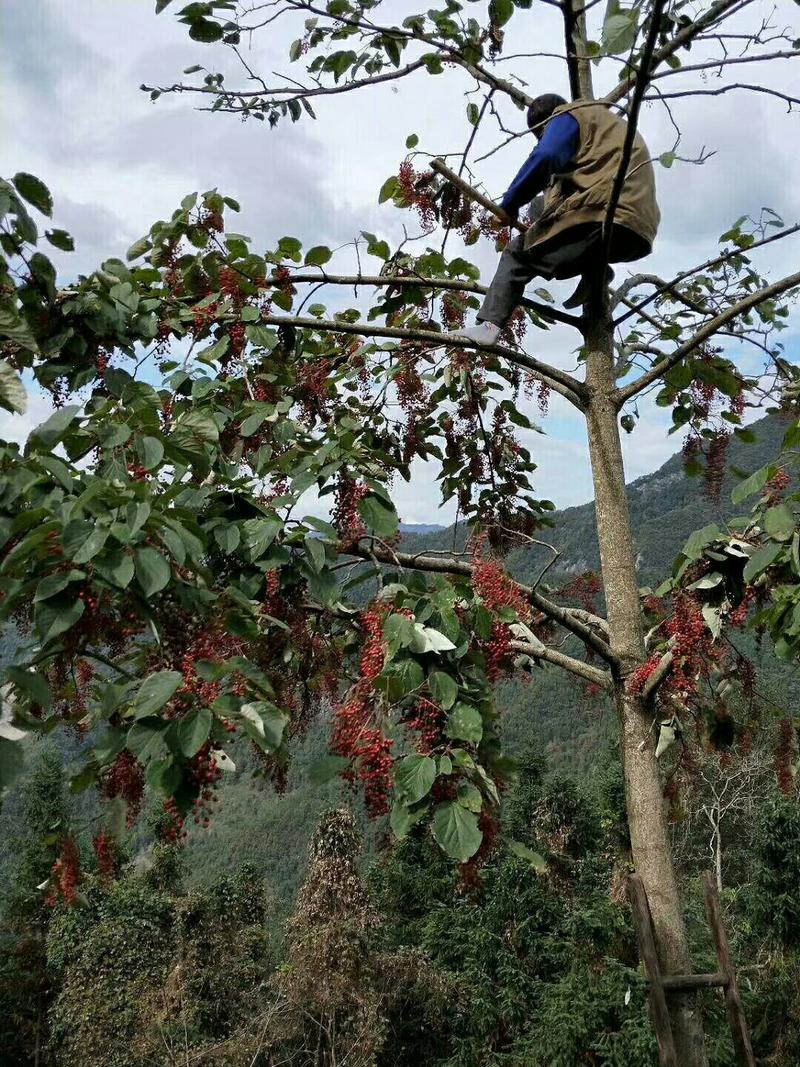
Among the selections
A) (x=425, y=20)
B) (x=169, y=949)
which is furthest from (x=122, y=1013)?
(x=425, y=20)

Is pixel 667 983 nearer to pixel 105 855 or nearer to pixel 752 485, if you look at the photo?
pixel 752 485

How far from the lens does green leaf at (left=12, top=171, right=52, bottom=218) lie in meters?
1.97

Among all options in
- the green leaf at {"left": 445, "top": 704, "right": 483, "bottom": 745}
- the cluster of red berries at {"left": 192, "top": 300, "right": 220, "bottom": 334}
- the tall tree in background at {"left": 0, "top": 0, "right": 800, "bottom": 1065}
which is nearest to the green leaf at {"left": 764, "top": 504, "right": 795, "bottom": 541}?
the tall tree in background at {"left": 0, "top": 0, "right": 800, "bottom": 1065}

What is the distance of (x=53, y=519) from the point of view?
159cm

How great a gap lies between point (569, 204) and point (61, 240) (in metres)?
1.56

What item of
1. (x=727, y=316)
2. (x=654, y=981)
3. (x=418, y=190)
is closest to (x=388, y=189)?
(x=418, y=190)

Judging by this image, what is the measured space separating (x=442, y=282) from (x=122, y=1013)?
1915cm

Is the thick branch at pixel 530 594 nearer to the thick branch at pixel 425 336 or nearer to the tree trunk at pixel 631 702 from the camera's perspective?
the tree trunk at pixel 631 702

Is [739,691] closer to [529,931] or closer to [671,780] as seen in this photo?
[671,780]

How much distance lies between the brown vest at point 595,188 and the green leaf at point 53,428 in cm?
174

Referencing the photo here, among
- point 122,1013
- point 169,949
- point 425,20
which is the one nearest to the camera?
point 425,20

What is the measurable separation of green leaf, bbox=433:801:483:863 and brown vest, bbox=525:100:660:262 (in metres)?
1.92

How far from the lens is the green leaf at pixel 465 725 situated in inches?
71.9

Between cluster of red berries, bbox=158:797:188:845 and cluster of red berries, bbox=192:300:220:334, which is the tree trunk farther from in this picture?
cluster of red berries, bbox=158:797:188:845
